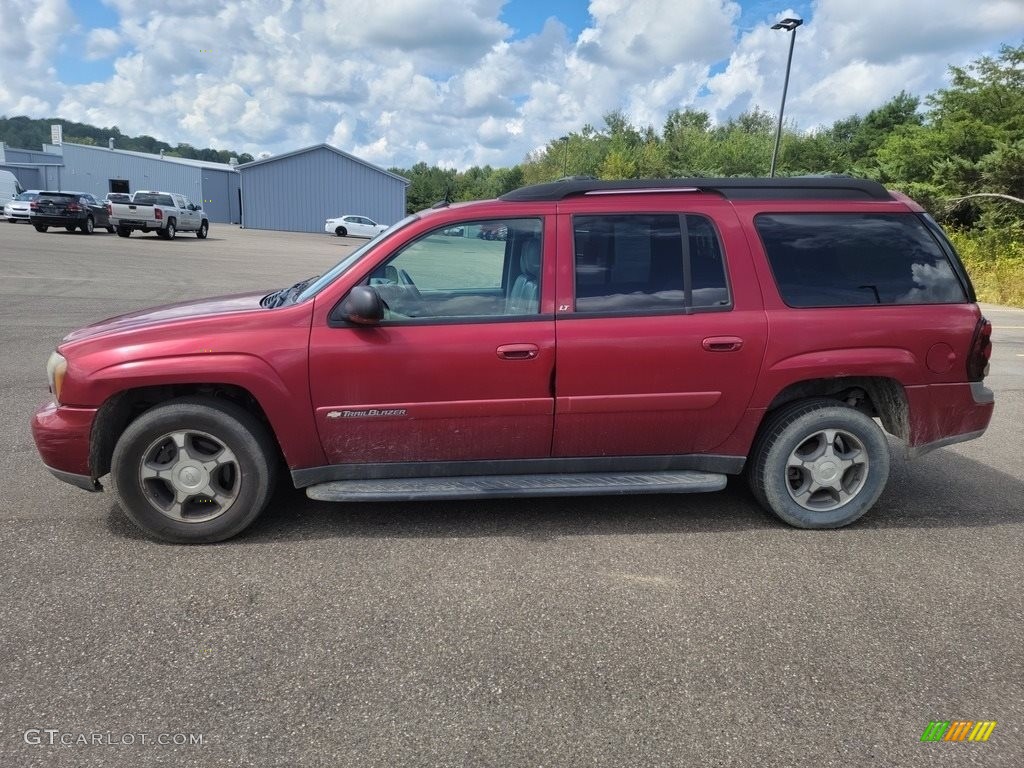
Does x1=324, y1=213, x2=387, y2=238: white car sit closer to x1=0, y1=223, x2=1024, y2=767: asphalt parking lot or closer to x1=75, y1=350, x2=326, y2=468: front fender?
x1=0, y1=223, x2=1024, y2=767: asphalt parking lot

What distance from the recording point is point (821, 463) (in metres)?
4.17

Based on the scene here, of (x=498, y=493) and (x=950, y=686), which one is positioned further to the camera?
(x=498, y=493)

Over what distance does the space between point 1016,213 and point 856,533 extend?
24.6 metres

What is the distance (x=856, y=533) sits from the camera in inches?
164

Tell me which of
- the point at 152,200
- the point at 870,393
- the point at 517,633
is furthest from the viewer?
the point at 152,200

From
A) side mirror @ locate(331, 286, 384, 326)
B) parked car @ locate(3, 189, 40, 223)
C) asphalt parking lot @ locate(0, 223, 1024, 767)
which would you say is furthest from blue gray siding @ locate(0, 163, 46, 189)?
side mirror @ locate(331, 286, 384, 326)

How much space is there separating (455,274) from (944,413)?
2.84m

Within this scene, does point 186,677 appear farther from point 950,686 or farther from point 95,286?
point 95,286

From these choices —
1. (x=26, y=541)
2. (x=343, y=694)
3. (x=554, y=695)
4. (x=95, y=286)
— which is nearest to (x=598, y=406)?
(x=554, y=695)

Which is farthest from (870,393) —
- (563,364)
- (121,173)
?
(121,173)

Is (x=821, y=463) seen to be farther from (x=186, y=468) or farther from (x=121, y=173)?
(x=121, y=173)

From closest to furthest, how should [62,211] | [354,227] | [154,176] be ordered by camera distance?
1. [62,211]
2. [354,227]
3. [154,176]

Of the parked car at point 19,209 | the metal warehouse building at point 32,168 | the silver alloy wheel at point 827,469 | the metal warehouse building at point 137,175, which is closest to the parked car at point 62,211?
the parked car at point 19,209

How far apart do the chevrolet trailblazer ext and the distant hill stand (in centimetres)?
14051
